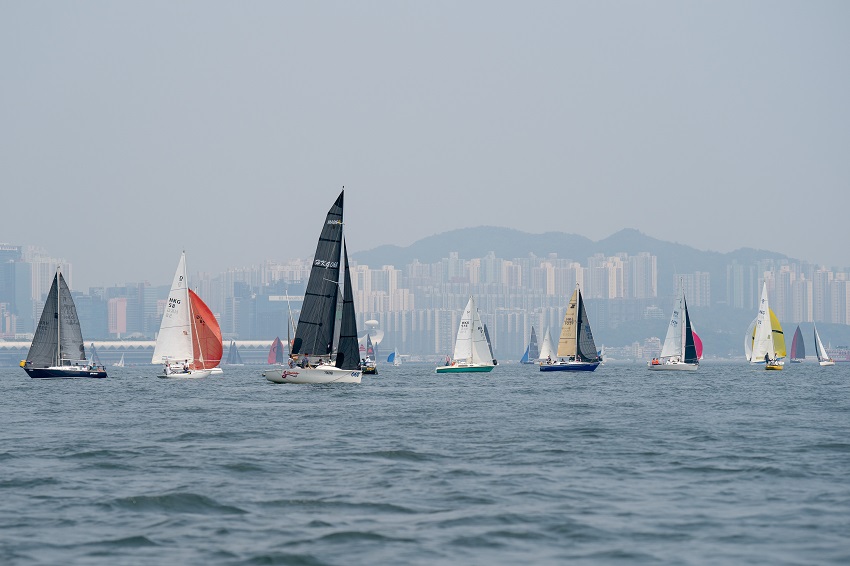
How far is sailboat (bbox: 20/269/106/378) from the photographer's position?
228 feet

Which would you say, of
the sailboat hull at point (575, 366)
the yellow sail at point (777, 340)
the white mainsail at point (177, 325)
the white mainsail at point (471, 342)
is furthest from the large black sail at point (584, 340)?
the white mainsail at point (177, 325)

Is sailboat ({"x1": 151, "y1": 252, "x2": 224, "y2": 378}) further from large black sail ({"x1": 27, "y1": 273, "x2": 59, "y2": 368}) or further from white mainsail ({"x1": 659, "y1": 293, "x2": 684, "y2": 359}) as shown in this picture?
white mainsail ({"x1": 659, "y1": 293, "x2": 684, "y2": 359})

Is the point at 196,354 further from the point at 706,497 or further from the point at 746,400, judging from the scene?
the point at 706,497

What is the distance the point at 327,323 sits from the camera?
5366 cm

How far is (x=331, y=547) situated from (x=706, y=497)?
664 cm

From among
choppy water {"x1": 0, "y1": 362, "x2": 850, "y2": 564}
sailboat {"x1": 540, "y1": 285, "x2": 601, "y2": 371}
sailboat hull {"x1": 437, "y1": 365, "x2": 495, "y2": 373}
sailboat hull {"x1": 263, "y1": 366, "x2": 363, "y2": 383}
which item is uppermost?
sailboat {"x1": 540, "y1": 285, "x2": 601, "y2": 371}

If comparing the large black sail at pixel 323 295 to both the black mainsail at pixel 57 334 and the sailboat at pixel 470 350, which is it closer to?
the black mainsail at pixel 57 334

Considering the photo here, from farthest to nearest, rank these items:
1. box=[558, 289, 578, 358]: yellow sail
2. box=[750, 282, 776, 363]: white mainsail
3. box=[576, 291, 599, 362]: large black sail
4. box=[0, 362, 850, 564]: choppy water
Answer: box=[750, 282, 776, 363]: white mainsail < box=[576, 291, 599, 362]: large black sail < box=[558, 289, 578, 358]: yellow sail < box=[0, 362, 850, 564]: choppy water

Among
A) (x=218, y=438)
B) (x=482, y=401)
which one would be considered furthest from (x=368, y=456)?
(x=482, y=401)

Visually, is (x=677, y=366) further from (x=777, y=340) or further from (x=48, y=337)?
(x=48, y=337)

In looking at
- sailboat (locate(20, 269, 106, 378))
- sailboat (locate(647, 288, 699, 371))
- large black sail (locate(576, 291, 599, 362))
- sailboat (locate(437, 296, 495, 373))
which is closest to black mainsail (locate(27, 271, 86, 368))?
sailboat (locate(20, 269, 106, 378))

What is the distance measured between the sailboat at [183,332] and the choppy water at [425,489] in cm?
3195

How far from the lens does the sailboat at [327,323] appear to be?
176 ft

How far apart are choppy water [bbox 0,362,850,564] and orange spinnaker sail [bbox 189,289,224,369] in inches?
1441
